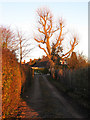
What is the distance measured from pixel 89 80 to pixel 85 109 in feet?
5.75

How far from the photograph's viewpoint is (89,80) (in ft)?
29.9

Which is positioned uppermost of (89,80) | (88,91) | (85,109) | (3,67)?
(3,67)

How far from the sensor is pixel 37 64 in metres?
92.1

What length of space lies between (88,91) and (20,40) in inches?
789

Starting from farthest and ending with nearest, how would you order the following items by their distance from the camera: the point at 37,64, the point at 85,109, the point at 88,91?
the point at 37,64 → the point at 88,91 → the point at 85,109

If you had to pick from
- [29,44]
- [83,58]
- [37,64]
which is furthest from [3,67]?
[37,64]

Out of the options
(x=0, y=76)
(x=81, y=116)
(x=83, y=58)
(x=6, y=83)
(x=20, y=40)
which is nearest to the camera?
(x=0, y=76)

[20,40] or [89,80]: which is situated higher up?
[20,40]

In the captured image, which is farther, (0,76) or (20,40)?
(20,40)

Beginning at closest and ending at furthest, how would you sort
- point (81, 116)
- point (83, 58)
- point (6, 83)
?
1. point (6, 83)
2. point (81, 116)
3. point (83, 58)

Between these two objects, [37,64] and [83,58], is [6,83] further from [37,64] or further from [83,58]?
[37,64]

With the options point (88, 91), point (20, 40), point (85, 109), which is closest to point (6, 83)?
point (85, 109)

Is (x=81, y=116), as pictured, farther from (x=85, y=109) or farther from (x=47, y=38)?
(x=47, y=38)

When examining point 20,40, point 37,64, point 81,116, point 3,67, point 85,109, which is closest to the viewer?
point 3,67
